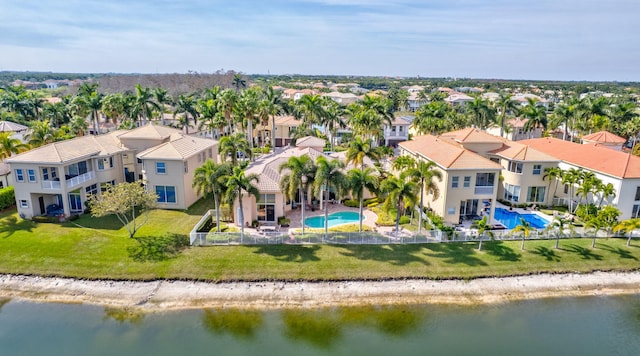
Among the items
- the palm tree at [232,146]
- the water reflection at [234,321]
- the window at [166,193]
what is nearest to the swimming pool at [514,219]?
the water reflection at [234,321]

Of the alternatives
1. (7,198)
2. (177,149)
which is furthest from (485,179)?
(7,198)

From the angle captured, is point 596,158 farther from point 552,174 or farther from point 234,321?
point 234,321

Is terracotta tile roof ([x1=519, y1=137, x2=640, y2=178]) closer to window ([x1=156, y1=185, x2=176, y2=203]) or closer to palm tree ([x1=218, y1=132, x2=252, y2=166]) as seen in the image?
palm tree ([x1=218, y1=132, x2=252, y2=166])

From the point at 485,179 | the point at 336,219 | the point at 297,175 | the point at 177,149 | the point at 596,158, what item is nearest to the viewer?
the point at 297,175

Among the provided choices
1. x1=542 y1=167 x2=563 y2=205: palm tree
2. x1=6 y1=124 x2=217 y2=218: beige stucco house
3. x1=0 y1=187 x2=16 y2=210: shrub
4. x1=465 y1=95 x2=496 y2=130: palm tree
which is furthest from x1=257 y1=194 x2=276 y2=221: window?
x1=465 y1=95 x2=496 y2=130: palm tree

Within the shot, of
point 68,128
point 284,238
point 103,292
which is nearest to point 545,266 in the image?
point 284,238

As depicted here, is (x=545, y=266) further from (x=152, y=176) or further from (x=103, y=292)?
(x=152, y=176)
